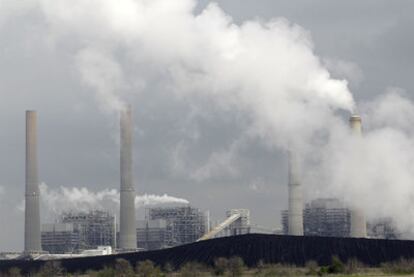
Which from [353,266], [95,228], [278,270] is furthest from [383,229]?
[278,270]

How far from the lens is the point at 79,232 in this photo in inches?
6806

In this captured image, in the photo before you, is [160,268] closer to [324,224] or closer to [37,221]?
[37,221]

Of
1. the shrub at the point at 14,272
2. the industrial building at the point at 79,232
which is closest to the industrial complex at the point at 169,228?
the industrial building at the point at 79,232

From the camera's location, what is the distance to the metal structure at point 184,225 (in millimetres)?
172125

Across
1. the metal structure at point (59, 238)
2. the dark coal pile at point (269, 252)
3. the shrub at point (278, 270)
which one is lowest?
the shrub at point (278, 270)

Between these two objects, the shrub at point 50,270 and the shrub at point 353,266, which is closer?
the shrub at point 353,266

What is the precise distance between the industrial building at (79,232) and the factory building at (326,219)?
108 ft

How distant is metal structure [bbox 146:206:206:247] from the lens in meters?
172

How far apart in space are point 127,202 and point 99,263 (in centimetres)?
2369

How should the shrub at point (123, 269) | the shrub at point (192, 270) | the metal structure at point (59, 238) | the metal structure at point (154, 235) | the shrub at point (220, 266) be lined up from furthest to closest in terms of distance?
1. the metal structure at point (154, 235)
2. the metal structure at point (59, 238)
3. the shrub at point (123, 269)
4. the shrub at point (220, 266)
5. the shrub at point (192, 270)

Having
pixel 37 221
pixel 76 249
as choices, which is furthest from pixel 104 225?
pixel 37 221

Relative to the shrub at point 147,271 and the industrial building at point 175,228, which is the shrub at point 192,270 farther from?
the industrial building at point 175,228

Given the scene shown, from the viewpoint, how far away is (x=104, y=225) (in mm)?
173625

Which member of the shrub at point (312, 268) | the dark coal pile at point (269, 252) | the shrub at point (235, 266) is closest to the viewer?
the shrub at point (312, 268)
